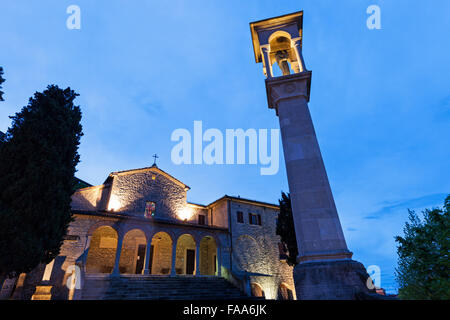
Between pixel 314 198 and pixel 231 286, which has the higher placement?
pixel 314 198

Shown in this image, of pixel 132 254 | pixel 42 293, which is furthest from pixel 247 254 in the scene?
pixel 42 293

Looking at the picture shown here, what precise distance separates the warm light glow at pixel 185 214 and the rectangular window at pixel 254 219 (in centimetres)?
593

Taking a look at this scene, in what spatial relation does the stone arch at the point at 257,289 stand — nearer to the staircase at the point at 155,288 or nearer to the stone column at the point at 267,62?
the staircase at the point at 155,288

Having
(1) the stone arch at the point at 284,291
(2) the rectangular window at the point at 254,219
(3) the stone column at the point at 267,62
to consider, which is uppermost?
(3) the stone column at the point at 267,62

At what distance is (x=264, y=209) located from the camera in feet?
75.8

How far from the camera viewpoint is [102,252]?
54.2 feet

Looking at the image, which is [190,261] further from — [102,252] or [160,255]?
[102,252]

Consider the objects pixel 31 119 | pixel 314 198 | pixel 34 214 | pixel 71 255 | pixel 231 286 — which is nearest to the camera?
pixel 314 198

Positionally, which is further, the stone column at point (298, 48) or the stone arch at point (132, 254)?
the stone arch at point (132, 254)

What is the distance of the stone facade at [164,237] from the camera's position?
47.5 ft

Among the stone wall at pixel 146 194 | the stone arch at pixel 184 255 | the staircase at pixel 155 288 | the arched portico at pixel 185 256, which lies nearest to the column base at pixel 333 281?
the staircase at pixel 155 288
